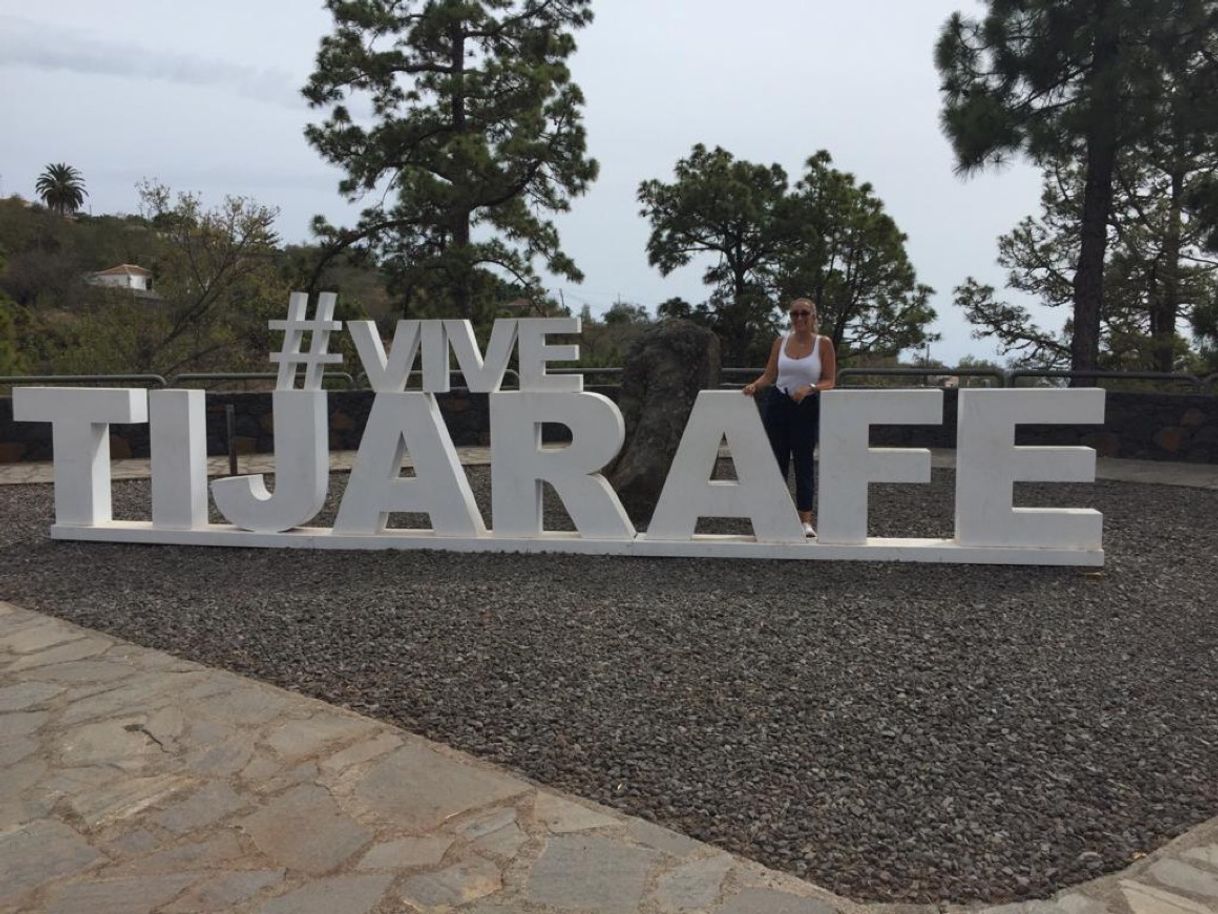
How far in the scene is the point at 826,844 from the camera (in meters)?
2.45

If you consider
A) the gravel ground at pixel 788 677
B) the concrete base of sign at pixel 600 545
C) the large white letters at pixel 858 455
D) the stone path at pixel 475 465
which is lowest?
the gravel ground at pixel 788 677

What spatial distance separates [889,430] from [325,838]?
10060 millimetres

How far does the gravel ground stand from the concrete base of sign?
3.9 inches

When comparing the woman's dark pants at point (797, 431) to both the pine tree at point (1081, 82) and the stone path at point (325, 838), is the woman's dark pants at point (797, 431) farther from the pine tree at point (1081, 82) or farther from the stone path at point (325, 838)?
the pine tree at point (1081, 82)

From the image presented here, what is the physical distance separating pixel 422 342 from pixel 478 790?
145 inches

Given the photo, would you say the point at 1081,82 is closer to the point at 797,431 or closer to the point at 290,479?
the point at 797,431

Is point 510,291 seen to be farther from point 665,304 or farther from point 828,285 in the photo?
point 828,285

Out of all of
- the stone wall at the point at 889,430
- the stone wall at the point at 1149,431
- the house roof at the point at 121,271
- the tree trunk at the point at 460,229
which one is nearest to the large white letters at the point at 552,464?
the stone wall at the point at 1149,431

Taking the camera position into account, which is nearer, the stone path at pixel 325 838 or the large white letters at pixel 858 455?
the stone path at pixel 325 838

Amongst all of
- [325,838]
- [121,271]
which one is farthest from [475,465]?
[121,271]

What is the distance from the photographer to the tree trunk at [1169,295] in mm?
16375

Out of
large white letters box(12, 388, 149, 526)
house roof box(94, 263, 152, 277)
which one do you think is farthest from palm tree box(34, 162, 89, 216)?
large white letters box(12, 388, 149, 526)

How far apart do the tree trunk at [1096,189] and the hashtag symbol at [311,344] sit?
8.86 metres

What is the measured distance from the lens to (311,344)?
6.02 meters
